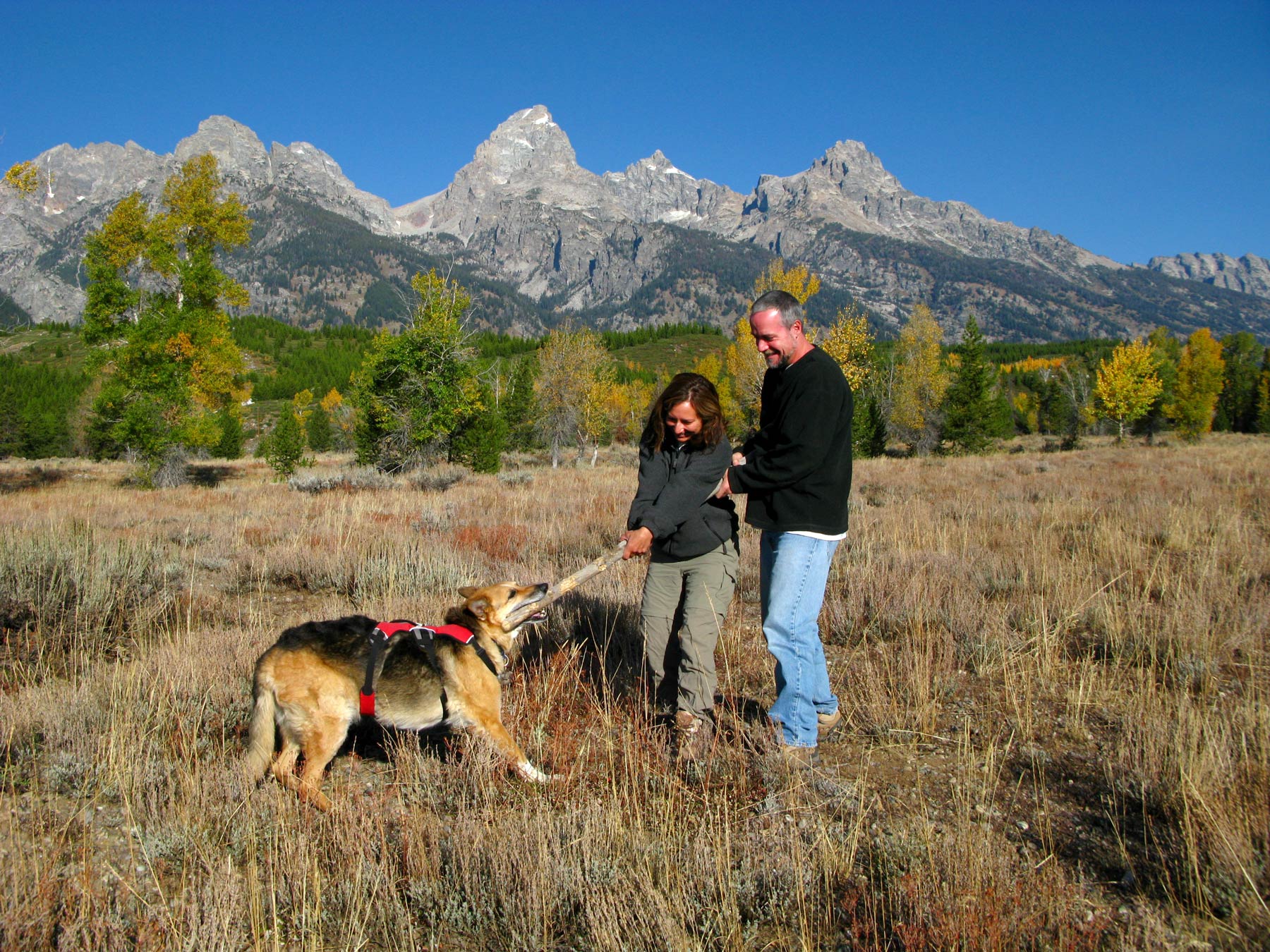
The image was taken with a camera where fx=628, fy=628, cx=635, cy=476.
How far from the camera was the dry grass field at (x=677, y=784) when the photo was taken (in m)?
2.07

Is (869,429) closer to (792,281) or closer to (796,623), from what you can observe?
(792,281)

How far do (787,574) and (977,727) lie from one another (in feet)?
5.04

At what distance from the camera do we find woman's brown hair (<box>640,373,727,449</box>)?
3381 millimetres

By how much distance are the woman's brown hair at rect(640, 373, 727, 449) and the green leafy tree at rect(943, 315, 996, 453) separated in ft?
112

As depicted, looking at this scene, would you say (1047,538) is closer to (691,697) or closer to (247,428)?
(691,697)

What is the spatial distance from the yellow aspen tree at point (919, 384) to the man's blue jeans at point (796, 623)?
37.4 meters

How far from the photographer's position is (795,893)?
2.13 metres

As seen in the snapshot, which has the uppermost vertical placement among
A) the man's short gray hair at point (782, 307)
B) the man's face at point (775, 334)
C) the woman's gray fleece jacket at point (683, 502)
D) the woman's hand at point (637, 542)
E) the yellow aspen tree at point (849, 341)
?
the yellow aspen tree at point (849, 341)

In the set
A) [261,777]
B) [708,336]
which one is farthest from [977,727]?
[708,336]

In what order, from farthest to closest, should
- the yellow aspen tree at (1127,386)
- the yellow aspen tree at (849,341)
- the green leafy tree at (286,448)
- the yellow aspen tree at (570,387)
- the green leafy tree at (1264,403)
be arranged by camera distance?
the green leafy tree at (1264,403) < the yellow aspen tree at (570,387) < the yellow aspen tree at (1127,386) < the yellow aspen tree at (849,341) < the green leafy tree at (286,448)

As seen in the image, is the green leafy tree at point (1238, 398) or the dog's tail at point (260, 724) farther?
the green leafy tree at point (1238, 398)

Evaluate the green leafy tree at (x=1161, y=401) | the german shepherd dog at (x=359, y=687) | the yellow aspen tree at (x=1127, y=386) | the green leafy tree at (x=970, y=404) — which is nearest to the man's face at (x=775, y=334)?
the german shepherd dog at (x=359, y=687)

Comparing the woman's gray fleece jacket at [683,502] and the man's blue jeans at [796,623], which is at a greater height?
the woman's gray fleece jacket at [683,502]

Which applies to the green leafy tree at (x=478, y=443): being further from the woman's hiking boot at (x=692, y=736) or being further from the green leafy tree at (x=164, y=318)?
the woman's hiking boot at (x=692, y=736)
